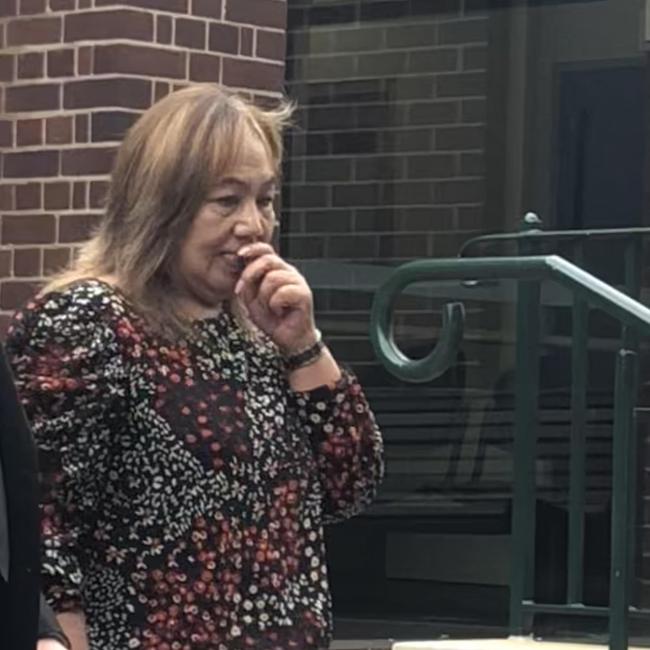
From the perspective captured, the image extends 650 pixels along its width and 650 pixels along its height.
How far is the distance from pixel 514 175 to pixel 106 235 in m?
3.45

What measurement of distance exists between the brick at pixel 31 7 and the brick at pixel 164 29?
1.08 ft

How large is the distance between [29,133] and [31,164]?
0.27ft

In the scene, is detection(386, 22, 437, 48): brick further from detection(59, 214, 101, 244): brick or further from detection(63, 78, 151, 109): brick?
detection(59, 214, 101, 244): brick

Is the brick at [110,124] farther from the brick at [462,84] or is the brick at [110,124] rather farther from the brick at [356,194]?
the brick at [462,84]

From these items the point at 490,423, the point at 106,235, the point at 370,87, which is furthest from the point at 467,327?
the point at 106,235

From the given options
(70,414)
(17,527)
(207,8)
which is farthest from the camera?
(207,8)

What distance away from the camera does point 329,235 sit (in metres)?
6.64

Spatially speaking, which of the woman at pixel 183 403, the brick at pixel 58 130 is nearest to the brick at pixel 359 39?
the brick at pixel 58 130

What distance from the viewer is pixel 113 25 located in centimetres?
532

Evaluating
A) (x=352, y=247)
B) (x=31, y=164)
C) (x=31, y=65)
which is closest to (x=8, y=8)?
(x=31, y=65)

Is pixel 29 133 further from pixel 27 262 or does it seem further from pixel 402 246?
pixel 402 246

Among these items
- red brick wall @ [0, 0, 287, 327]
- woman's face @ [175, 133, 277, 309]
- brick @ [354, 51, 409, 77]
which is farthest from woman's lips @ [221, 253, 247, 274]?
brick @ [354, 51, 409, 77]

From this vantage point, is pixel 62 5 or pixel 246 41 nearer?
pixel 62 5

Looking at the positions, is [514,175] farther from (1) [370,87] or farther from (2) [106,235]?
(2) [106,235]
